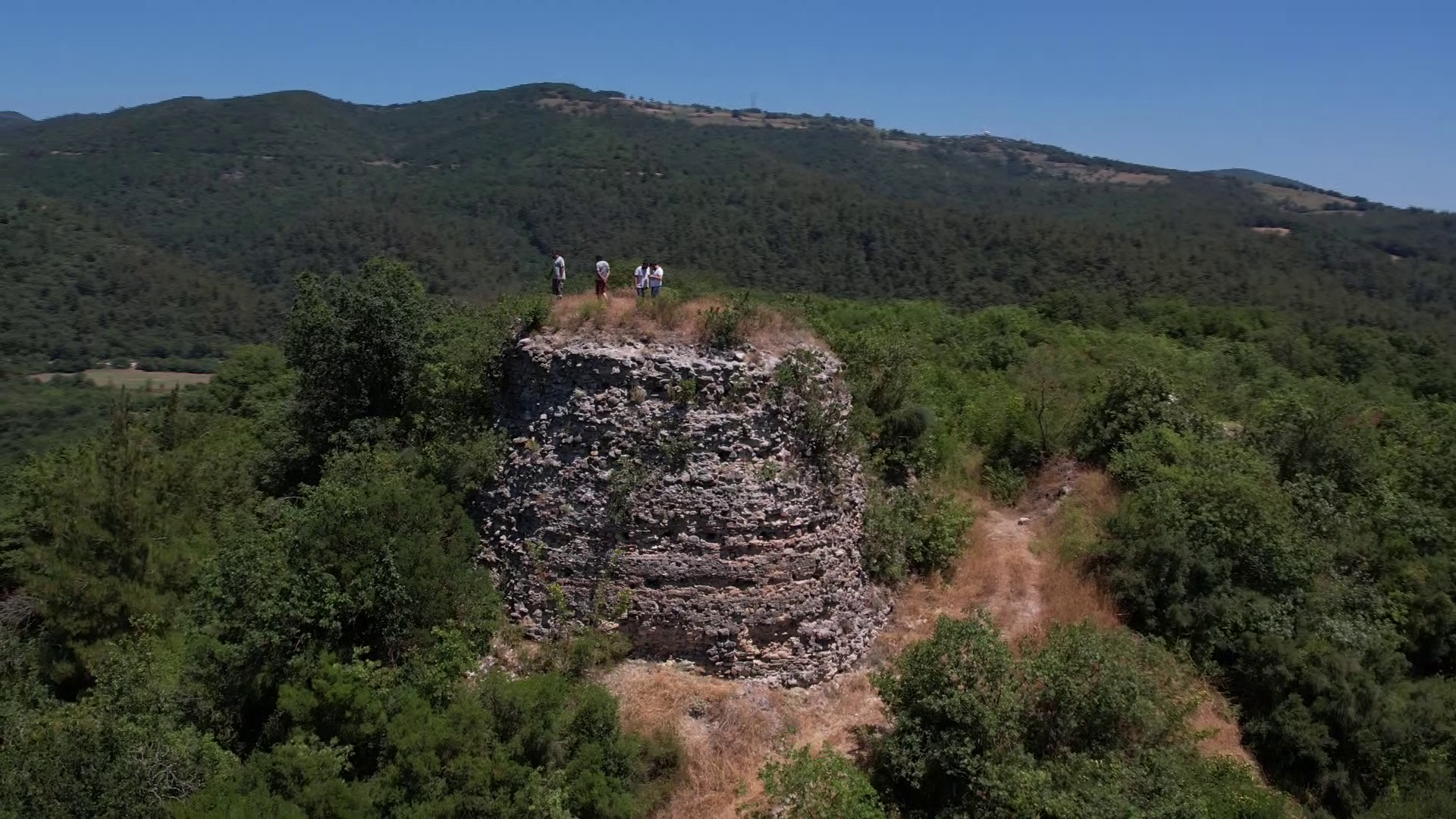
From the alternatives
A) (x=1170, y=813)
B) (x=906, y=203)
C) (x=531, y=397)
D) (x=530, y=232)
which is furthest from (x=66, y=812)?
(x=530, y=232)

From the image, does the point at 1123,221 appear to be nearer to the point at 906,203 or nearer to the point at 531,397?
the point at 906,203

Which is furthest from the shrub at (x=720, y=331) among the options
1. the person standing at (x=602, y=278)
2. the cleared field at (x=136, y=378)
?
the cleared field at (x=136, y=378)

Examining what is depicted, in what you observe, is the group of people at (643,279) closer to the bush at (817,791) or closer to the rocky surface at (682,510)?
the rocky surface at (682,510)

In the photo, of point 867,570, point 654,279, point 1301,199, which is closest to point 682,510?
point 867,570

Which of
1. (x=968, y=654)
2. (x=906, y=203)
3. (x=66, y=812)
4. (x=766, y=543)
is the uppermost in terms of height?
(x=906, y=203)

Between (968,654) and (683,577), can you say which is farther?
(683,577)

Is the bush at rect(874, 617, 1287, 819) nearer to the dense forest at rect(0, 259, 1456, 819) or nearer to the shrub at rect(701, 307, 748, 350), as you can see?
the dense forest at rect(0, 259, 1456, 819)
